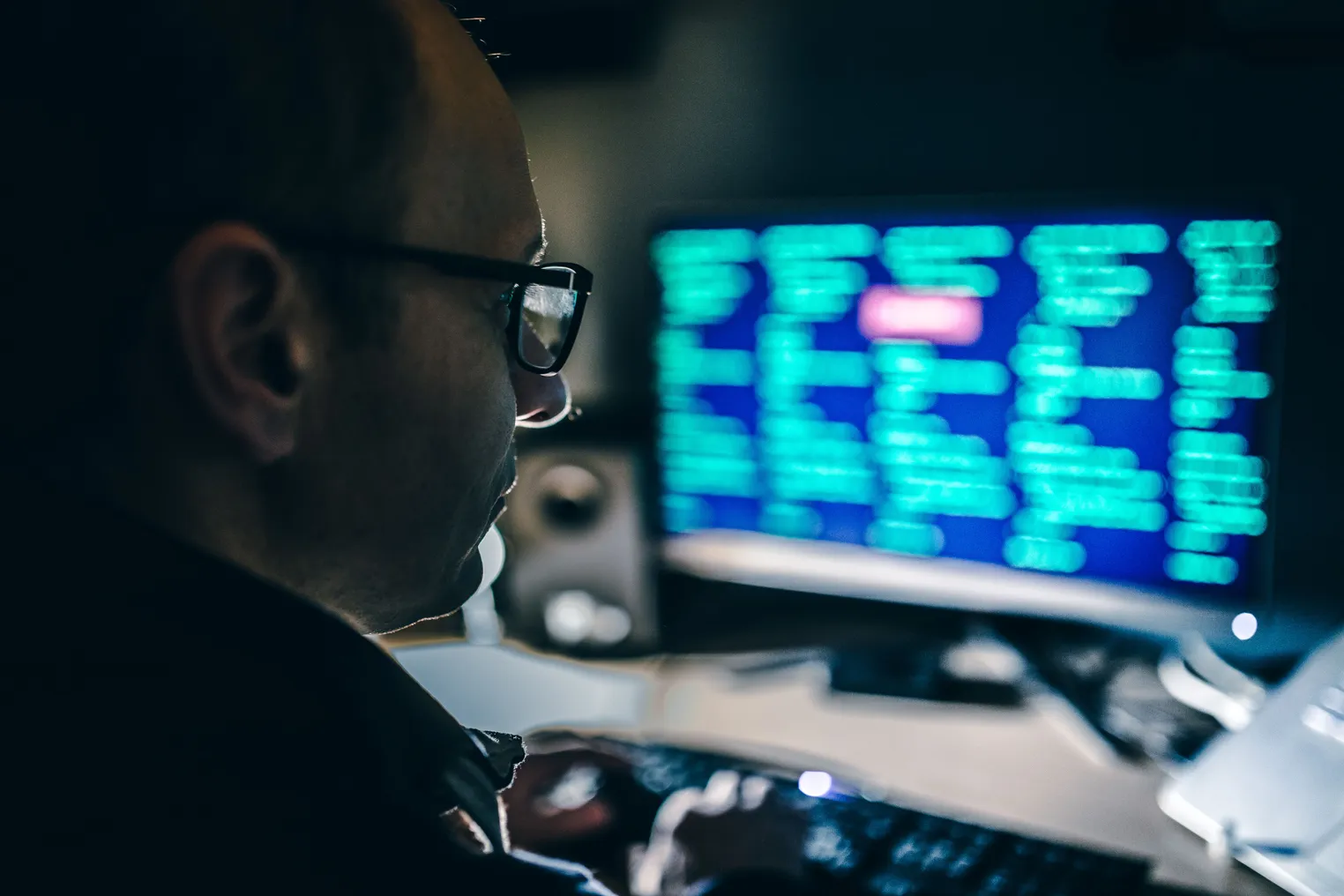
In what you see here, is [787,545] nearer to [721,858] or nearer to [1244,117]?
[721,858]

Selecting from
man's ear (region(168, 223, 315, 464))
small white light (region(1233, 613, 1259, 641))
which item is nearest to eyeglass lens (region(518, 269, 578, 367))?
man's ear (region(168, 223, 315, 464))

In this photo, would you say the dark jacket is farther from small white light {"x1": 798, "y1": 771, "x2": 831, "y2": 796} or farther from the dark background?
the dark background

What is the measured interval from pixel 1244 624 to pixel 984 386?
34 centimetres

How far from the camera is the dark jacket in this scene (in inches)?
14.0

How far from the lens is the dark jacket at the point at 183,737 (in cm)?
36

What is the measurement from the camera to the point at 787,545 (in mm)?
1157

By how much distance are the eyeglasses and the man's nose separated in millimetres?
17

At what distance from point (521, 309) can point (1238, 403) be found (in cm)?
70

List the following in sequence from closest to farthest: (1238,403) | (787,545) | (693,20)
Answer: (1238,403) → (787,545) → (693,20)

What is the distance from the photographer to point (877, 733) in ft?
3.33

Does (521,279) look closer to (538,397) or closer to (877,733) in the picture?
(538,397)

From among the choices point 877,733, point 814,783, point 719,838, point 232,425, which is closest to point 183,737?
point 232,425

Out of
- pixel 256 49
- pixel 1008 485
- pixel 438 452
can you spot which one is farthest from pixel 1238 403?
pixel 256 49

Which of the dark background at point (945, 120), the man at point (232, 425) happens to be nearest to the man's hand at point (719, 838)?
the man at point (232, 425)
